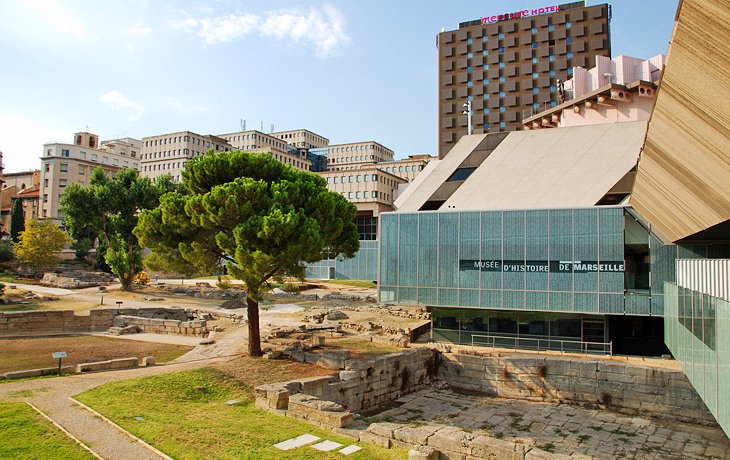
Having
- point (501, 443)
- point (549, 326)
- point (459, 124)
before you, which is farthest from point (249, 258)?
point (459, 124)

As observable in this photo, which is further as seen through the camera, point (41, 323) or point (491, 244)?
point (41, 323)

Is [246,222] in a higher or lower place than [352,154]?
lower

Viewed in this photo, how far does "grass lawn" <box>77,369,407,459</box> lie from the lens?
1317 centimetres

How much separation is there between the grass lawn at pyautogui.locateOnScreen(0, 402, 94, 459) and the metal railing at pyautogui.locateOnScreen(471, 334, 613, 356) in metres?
25.9

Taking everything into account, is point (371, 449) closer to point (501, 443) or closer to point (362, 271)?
point (501, 443)

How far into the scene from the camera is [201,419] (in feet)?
53.2

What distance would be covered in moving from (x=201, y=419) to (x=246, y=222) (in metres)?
9.85

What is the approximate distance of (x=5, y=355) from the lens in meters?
25.5

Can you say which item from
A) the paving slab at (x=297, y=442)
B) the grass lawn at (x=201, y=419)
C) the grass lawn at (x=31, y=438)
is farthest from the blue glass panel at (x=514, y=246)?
the grass lawn at (x=31, y=438)

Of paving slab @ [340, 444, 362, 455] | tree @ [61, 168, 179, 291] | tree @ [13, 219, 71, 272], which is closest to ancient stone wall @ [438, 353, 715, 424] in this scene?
paving slab @ [340, 444, 362, 455]

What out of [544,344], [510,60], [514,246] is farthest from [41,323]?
[510,60]

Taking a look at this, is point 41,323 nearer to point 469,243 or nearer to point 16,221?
point 469,243

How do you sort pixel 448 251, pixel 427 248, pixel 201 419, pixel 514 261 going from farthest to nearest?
pixel 427 248 → pixel 448 251 → pixel 514 261 → pixel 201 419

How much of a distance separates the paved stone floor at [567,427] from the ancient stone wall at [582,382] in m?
0.64
